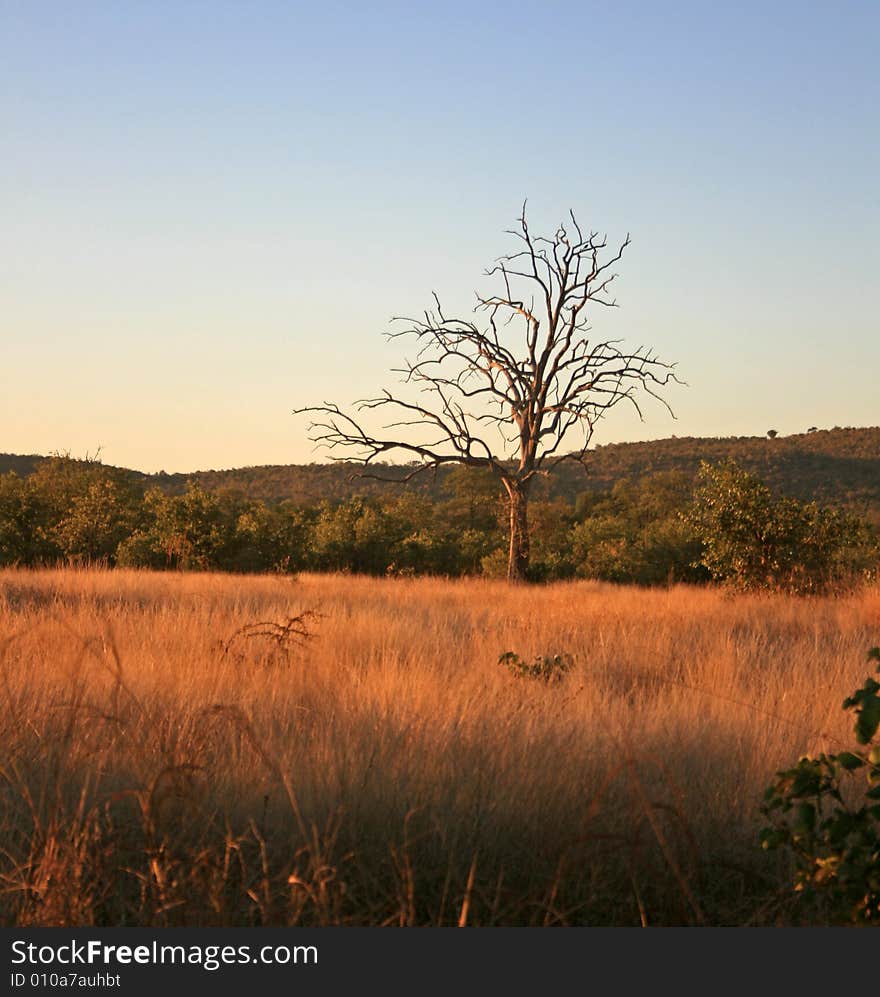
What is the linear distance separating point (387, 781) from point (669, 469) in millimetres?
71186

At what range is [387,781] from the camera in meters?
4.06

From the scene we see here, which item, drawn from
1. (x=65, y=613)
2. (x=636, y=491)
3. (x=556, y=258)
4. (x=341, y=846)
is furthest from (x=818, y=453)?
(x=341, y=846)

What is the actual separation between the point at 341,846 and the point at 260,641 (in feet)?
16.1

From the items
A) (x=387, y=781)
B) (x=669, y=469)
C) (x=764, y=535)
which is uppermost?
(x=669, y=469)

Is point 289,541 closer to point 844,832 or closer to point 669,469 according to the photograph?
point 844,832

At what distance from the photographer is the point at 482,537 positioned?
3206 centimetres

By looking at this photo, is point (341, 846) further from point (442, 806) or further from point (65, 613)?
point (65, 613)

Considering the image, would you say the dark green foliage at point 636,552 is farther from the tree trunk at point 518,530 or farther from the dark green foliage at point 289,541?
the tree trunk at point 518,530

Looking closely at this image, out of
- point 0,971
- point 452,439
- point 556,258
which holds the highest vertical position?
point 556,258

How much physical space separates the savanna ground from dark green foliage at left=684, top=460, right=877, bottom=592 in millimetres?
10897

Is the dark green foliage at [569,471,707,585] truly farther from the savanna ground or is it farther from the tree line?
the savanna ground

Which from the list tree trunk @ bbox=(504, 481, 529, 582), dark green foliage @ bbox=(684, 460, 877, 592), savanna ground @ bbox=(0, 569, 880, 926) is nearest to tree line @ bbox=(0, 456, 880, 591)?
dark green foliage @ bbox=(684, 460, 877, 592)

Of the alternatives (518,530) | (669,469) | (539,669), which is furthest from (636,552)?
(669,469)

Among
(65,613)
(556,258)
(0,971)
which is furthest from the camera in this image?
(556,258)
